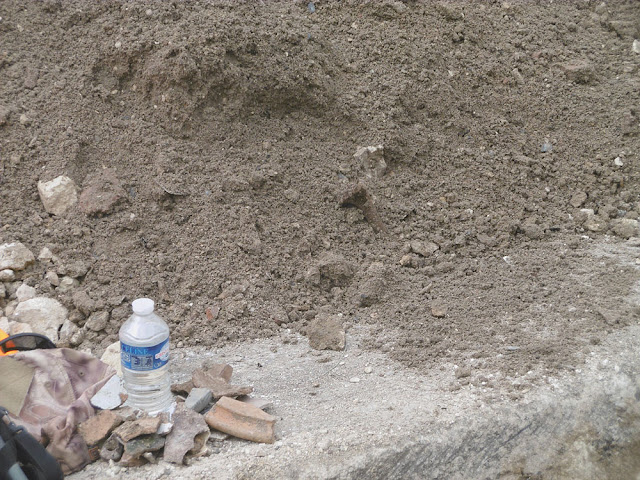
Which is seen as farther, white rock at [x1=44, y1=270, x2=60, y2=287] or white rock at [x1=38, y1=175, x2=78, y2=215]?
white rock at [x1=38, y1=175, x2=78, y2=215]

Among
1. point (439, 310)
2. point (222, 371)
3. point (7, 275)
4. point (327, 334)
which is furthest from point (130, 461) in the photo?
point (439, 310)

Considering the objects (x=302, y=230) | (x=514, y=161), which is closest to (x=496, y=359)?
(x=302, y=230)

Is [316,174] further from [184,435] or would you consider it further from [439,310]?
[184,435]

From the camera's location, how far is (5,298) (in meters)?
2.89

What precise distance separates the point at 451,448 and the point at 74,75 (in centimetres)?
276

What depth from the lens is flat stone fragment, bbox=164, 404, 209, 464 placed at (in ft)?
6.68

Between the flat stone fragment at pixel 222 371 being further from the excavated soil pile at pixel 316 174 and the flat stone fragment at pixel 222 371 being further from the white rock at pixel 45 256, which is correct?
the white rock at pixel 45 256

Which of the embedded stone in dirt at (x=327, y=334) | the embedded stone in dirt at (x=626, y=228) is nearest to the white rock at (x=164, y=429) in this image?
the embedded stone in dirt at (x=327, y=334)

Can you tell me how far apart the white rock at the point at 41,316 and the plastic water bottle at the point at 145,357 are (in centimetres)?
75

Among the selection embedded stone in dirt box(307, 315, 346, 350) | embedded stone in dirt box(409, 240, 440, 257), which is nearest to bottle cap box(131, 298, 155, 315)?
embedded stone in dirt box(307, 315, 346, 350)

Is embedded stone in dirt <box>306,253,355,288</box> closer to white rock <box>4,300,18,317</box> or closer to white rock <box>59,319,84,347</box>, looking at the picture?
white rock <box>59,319,84,347</box>

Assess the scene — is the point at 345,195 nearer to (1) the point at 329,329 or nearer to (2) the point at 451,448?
(1) the point at 329,329

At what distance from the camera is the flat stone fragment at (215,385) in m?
2.31

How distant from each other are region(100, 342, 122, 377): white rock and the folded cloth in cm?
13
